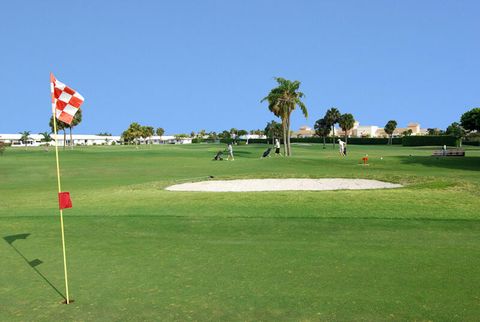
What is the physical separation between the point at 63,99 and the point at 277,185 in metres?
18.4

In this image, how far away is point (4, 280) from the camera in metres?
7.93

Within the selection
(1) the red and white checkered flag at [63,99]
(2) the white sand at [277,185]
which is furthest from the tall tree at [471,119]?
(1) the red and white checkered flag at [63,99]

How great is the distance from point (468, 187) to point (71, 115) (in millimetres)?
17521

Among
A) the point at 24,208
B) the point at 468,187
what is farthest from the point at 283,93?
the point at 24,208

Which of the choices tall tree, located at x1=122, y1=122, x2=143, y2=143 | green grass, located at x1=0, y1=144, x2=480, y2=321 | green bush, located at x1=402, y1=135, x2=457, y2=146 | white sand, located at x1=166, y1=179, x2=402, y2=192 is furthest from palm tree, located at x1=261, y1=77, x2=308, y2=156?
tall tree, located at x1=122, y1=122, x2=143, y2=143

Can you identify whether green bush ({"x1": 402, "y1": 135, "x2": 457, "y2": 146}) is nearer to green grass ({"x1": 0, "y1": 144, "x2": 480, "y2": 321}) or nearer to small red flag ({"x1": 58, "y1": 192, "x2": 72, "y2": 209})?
green grass ({"x1": 0, "y1": 144, "x2": 480, "y2": 321})

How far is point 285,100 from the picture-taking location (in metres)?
59.3

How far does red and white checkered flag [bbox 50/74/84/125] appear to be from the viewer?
723 cm

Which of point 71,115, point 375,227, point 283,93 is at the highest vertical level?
point 283,93

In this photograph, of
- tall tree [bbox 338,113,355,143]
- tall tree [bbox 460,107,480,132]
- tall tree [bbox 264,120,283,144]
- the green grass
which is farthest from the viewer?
tall tree [bbox 264,120,283,144]

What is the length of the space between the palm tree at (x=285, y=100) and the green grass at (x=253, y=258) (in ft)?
139

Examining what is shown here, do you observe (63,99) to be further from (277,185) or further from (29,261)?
(277,185)

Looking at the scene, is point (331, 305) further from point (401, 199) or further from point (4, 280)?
point (401, 199)

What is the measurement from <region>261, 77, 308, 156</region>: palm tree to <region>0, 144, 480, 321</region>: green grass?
42.4 metres
